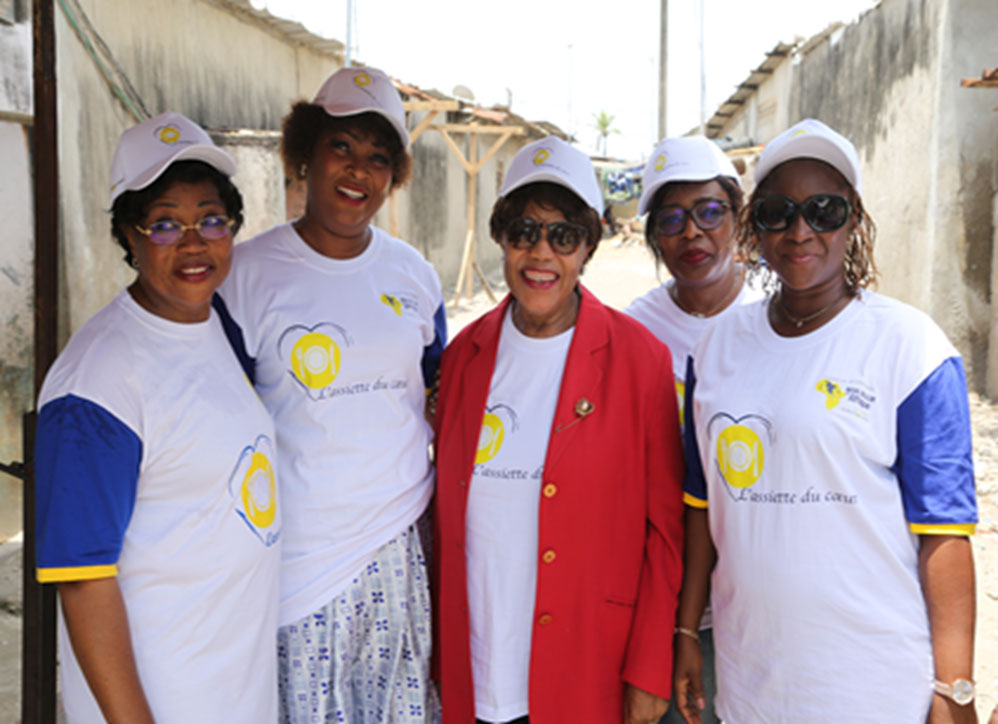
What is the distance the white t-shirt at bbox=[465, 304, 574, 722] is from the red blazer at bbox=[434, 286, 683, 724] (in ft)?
0.10

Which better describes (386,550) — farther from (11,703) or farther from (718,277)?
(11,703)

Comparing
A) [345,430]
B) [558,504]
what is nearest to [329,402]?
[345,430]

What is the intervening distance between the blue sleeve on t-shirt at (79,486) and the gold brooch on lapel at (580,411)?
983 millimetres

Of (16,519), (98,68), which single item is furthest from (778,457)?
(98,68)

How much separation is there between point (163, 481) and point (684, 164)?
1688mm

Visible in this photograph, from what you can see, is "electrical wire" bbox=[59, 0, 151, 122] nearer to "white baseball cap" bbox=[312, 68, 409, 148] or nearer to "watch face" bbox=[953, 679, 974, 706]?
"white baseball cap" bbox=[312, 68, 409, 148]

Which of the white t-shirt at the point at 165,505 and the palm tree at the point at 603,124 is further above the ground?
the palm tree at the point at 603,124

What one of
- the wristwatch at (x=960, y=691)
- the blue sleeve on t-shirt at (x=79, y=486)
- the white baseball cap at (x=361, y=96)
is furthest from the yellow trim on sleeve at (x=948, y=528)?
the white baseball cap at (x=361, y=96)

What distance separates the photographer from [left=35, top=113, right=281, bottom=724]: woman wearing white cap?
62.1 inches

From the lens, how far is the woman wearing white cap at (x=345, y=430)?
2.12 metres

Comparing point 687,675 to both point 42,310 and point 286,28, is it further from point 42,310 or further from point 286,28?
point 286,28

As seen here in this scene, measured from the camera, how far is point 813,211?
180 cm

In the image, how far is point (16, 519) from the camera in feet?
16.1

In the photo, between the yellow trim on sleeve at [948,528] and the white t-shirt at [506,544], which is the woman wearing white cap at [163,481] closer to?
the white t-shirt at [506,544]
